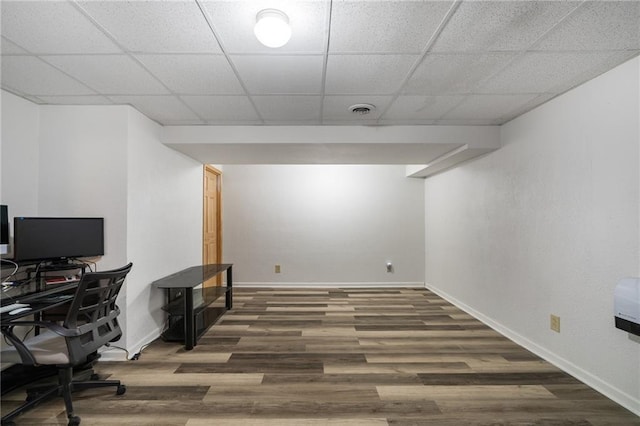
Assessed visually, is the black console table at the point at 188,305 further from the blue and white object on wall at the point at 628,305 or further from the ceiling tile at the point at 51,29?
the blue and white object on wall at the point at 628,305

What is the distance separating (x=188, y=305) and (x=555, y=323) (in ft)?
11.4

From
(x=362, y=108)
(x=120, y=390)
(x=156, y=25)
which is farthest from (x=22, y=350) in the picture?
(x=362, y=108)

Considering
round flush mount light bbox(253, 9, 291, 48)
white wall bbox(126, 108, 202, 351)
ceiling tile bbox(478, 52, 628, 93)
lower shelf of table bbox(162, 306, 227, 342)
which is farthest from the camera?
lower shelf of table bbox(162, 306, 227, 342)

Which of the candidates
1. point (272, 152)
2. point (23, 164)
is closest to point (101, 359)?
point (23, 164)

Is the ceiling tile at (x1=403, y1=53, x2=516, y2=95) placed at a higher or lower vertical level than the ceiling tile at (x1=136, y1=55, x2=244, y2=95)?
lower

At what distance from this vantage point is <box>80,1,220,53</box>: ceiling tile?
4.74ft

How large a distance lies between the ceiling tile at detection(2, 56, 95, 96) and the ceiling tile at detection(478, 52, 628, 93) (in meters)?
3.29

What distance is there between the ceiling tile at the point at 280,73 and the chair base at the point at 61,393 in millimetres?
2399

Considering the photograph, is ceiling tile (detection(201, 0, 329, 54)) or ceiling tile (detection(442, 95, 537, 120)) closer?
ceiling tile (detection(201, 0, 329, 54))

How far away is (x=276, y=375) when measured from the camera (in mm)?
2393

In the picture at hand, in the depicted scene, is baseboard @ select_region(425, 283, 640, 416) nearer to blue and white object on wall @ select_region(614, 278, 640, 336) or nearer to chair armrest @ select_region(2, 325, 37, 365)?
blue and white object on wall @ select_region(614, 278, 640, 336)

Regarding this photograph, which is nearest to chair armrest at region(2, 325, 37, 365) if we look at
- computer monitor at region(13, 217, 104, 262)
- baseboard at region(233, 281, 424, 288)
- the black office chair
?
the black office chair

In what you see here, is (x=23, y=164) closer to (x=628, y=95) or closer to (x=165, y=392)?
(x=165, y=392)

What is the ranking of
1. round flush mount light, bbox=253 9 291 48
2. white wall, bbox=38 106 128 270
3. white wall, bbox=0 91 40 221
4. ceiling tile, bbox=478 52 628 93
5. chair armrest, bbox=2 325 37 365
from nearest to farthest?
round flush mount light, bbox=253 9 291 48 < chair armrest, bbox=2 325 37 365 < ceiling tile, bbox=478 52 628 93 < white wall, bbox=0 91 40 221 < white wall, bbox=38 106 128 270
